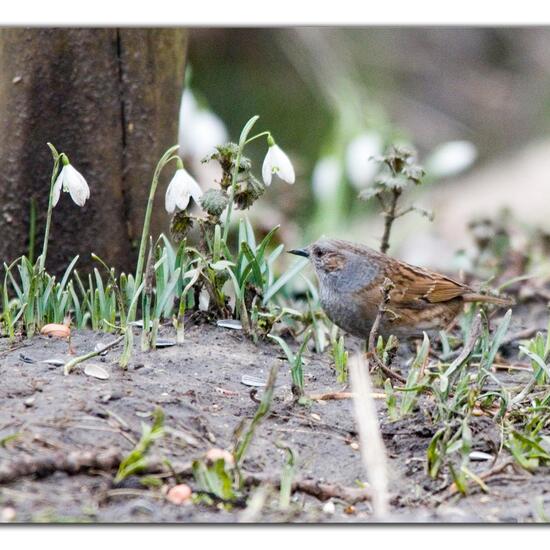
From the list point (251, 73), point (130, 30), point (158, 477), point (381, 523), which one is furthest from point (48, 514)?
point (251, 73)

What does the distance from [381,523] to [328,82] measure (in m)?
8.39

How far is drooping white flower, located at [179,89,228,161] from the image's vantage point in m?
7.71

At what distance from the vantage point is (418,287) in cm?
586

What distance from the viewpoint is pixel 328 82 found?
11.3 meters

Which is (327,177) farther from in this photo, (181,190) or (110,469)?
(110,469)

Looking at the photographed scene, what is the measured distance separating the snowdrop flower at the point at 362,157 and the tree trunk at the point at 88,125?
250cm

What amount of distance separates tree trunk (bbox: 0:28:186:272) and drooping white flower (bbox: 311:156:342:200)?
2.56 m

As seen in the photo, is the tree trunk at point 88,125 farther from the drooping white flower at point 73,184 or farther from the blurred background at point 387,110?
the blurred background at point 387,110

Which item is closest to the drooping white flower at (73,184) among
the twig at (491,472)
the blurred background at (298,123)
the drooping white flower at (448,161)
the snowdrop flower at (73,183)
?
the snowdrop flower at (73,183)

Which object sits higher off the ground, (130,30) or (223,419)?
(130,30)

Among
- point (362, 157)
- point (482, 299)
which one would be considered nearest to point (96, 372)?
point (482, 299)

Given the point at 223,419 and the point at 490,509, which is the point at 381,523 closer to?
the point at 490,509

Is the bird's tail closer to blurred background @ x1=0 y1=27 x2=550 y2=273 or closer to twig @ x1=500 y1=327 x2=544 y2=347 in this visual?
twig @ x1=500 y1=327 x2=544 y2=347

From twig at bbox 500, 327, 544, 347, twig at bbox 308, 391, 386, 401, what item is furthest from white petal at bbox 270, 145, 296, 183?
twig at bbox 500, 327, 544, 347
